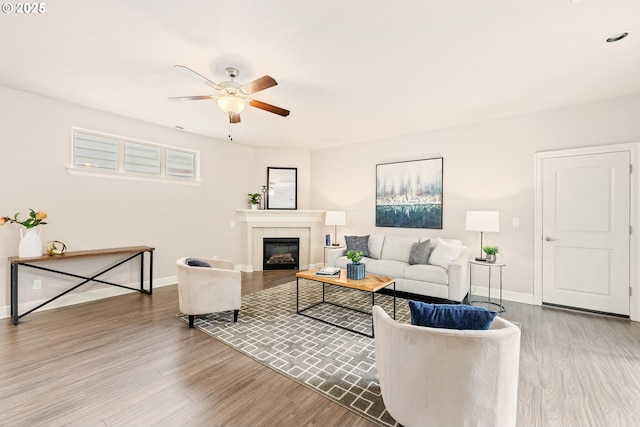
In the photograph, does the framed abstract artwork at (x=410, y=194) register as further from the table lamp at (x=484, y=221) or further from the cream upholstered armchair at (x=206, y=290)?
the cream upholstered armchair at (x=206, y=290)

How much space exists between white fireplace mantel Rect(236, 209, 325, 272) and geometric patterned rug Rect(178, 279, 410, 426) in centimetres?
191

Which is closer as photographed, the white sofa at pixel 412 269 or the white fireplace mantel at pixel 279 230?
the white sofa at pixel 412 269

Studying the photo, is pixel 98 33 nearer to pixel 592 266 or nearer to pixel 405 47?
pixel 405 47

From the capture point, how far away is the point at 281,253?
20.3 ft

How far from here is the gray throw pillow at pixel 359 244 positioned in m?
4.91

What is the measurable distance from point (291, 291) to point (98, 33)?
3.74 meters

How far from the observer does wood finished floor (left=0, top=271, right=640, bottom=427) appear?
1749 mm

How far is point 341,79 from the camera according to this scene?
9.77 ft

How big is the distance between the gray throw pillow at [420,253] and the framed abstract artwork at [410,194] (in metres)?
0.61

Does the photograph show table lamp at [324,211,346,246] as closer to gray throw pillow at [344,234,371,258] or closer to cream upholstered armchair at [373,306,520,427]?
gray throw pillow at [344,234,371,258]

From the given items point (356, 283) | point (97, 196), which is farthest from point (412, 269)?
point (97, 196)

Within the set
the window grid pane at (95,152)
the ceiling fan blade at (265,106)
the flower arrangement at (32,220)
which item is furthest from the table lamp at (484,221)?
the flower arrangement at (32,220)

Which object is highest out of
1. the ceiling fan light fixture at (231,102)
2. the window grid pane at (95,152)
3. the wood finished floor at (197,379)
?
the ceiling fan light fixture at (231,102)

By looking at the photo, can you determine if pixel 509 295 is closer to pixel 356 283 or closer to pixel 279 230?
pixel 356 283
